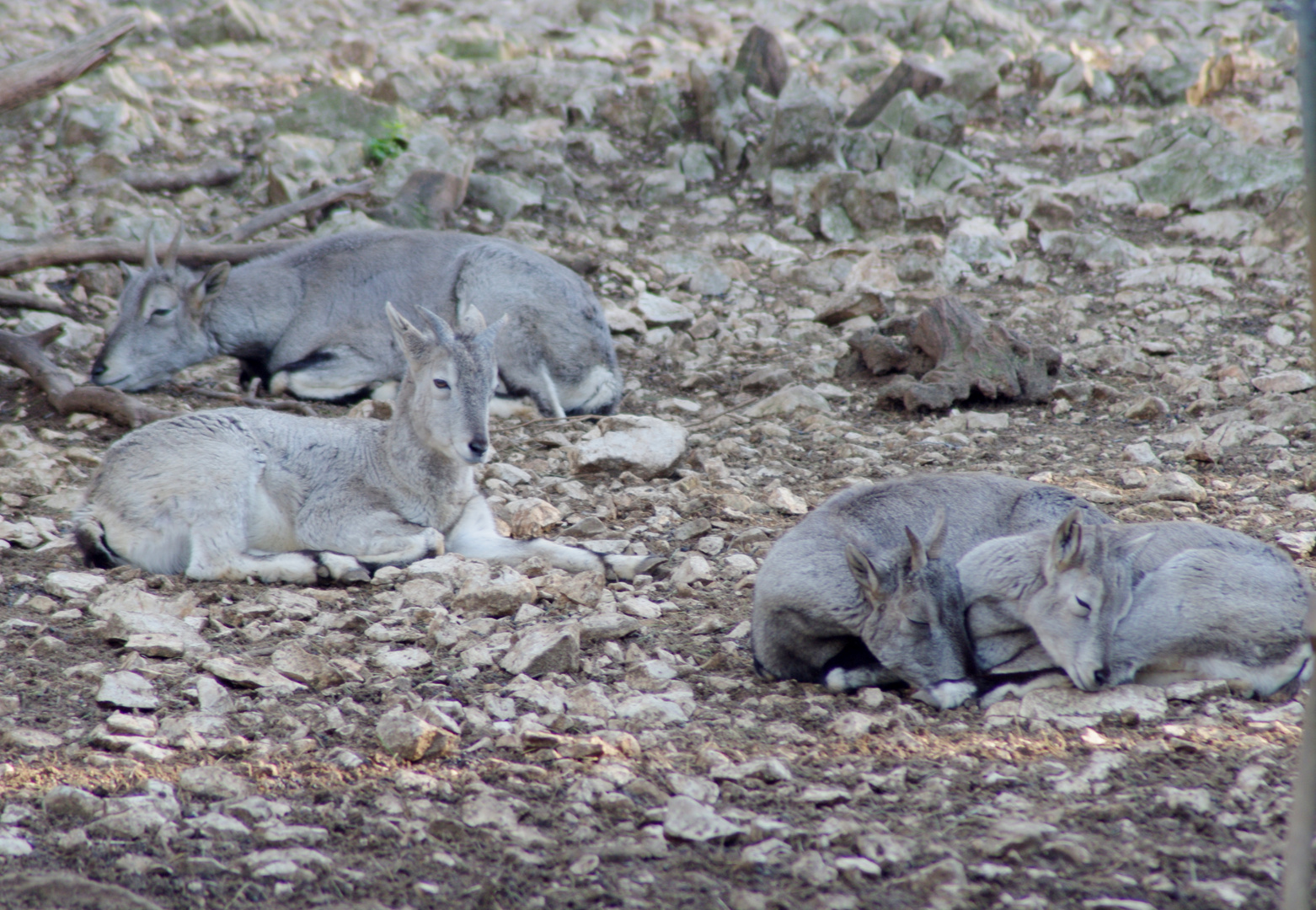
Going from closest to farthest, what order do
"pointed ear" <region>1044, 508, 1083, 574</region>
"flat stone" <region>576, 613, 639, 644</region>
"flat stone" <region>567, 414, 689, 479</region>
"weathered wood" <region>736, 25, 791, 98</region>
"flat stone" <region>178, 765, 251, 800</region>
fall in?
"flat stone" <region>178, 765, 251, 800</region> → "pointed ear" <region>1044, 508, 1083, 574</region> → "flat stone" <region>576, 613, 639, 644</region> → "flat stone" <region>567, 414, 689, 479</region> → "weathered wood" <region>736, 25, 791, 98</region>

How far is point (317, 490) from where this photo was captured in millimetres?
7133

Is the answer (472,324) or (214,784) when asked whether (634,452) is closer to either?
(472,324)

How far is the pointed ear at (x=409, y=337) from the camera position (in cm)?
734

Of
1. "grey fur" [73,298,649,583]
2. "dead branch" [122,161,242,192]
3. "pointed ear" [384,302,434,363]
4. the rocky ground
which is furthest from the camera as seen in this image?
"dead branch" [122,161,242,192]

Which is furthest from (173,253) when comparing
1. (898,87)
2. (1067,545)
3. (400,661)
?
(898,87)

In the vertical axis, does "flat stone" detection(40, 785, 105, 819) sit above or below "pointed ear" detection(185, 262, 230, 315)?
above

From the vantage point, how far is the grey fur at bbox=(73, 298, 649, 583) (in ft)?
21.6

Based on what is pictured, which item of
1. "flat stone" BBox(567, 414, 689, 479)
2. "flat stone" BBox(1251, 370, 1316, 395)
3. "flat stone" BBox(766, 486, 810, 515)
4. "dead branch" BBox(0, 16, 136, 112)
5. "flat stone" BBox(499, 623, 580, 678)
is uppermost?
"dead branch" BBox(0, 16, 136, 112)

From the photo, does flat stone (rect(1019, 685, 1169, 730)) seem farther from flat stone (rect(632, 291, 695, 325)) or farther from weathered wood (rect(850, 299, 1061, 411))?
flat stone (rect(632, 291, 695, 325))

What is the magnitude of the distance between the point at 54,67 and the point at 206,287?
2288 millimetres

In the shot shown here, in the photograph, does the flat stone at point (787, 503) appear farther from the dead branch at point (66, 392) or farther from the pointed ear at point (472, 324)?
the dead branch at point (66, 392)

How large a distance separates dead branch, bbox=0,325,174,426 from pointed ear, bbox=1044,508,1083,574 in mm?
6119

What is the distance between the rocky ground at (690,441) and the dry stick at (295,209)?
151 millimetres

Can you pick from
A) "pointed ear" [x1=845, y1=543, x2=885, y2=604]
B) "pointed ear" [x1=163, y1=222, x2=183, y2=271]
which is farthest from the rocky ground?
"pointed ear" [x1=163, y1=222, x2=183, y2=271]
